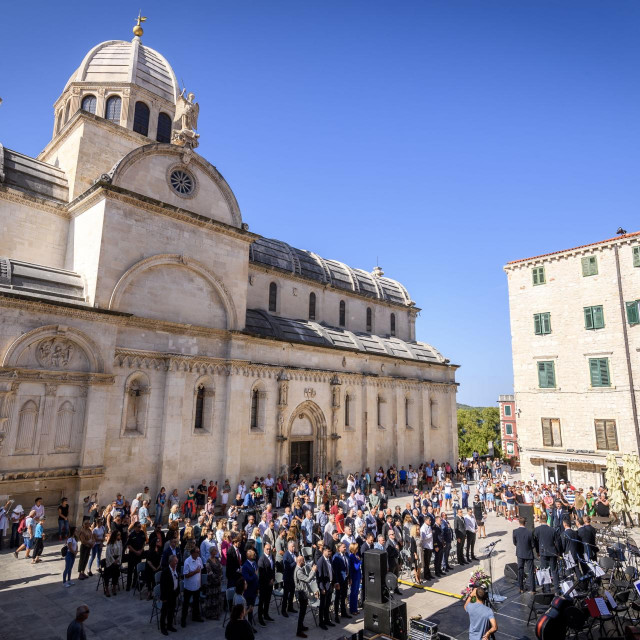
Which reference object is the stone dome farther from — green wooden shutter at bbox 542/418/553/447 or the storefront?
the storefront

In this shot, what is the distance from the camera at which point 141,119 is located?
1005 inches

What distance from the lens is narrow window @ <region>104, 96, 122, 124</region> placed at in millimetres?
25016

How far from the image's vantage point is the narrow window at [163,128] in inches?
1030

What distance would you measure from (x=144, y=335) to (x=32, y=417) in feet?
16.7

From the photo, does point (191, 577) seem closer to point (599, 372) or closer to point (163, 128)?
point (599, 372)

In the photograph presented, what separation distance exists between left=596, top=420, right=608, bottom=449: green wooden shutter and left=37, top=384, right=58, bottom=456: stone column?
25.7m

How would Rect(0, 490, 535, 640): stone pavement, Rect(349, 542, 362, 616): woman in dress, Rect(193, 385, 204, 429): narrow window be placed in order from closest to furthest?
Rect(0, 490, 535, 640): stone pavement < Rect(349, 542, 362, 616): woman in dress < Rect(193, 385, 204, 429): narrow window

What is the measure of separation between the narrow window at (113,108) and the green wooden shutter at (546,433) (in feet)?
96.6

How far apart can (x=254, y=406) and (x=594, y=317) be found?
63.2 ft

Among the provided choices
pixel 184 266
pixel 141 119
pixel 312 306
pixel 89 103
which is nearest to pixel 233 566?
pixel 184 266

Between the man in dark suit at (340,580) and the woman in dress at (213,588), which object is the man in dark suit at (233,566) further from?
the man in dark suit at (340,580)

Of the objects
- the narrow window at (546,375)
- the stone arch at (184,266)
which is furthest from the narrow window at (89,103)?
the narrow window at (546,375)

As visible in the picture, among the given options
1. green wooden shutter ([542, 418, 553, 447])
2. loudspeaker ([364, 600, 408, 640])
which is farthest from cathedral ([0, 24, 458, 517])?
loudspeaker ([364, 600, 408, 640])

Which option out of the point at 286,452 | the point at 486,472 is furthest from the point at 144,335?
the point at 486,472
